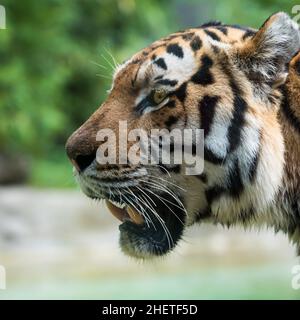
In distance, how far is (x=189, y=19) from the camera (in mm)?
14117

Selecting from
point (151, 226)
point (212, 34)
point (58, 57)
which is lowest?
point (151, 226)

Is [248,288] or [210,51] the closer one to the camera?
[210,51]

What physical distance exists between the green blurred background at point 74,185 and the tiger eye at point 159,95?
527mm

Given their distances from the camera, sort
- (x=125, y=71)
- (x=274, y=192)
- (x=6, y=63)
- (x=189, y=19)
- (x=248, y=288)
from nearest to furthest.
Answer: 1. (x=274, y=192)
2. (x=125, y=71)
3. (x=248, y=288)
4. (x=6, y=63)
5. (x=189, y=19)

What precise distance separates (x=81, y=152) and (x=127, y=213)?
32cm

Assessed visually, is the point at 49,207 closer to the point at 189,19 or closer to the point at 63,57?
the point at 63,57

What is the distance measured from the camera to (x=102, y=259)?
7199 mm

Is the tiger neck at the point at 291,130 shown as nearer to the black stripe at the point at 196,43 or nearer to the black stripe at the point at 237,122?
the black stripe at the point at 237,122

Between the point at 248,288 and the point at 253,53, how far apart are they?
13.1 feet

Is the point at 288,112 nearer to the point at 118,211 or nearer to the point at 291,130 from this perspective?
the point at 291,130

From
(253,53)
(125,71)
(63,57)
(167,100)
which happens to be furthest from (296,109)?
(63,57)

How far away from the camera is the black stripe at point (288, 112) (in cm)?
239

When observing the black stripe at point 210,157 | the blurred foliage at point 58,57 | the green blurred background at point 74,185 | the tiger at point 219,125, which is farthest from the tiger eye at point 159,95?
the blurred foliage at point 58,57

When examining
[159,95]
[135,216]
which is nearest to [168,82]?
[159,95]
